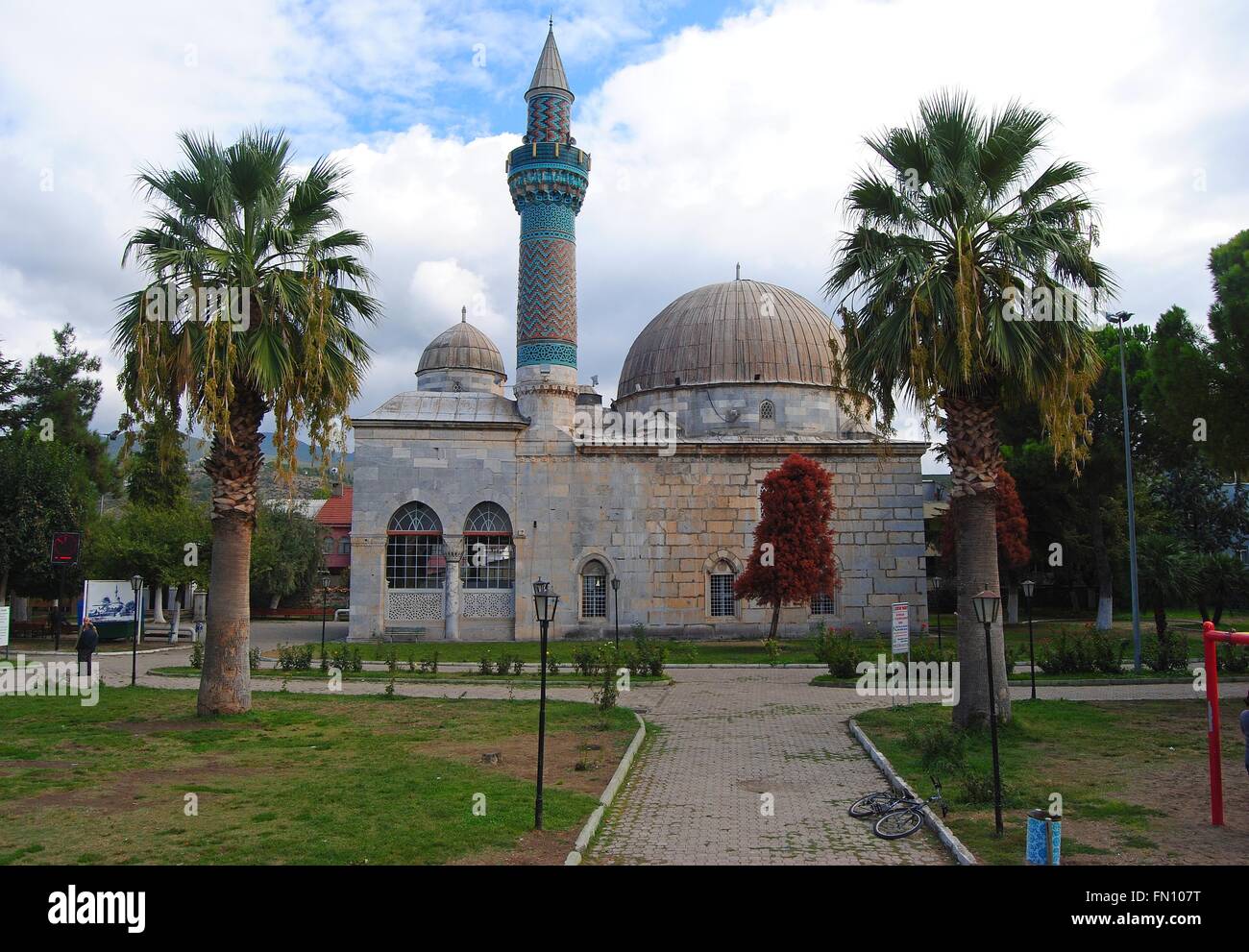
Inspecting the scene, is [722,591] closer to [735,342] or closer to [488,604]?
[488,604]

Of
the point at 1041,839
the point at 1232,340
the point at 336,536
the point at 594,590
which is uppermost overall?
the point at 1232,340

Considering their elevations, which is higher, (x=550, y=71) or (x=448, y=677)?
(x=550, y=71)

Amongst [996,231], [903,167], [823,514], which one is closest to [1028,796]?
[996,231]

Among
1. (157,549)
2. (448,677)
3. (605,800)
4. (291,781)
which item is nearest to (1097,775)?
(605,800)

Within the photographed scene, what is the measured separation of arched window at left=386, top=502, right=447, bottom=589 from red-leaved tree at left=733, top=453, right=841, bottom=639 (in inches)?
421

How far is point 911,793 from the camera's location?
10594 mm

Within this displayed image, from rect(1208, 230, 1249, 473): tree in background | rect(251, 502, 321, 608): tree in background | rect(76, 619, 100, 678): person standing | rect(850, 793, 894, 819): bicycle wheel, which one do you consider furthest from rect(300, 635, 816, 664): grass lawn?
rect(251, 502, 321, 608): tree in background

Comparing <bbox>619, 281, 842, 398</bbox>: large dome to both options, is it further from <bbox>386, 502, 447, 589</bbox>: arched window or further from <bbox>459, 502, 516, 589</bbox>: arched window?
<bbox>386, 502, 447, 589</bbox>: arched window

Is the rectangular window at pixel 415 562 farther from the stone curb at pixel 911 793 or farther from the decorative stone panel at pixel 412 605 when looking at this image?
the stone curb at pixel 911 793

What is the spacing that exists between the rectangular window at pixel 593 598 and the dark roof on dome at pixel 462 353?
15.5m

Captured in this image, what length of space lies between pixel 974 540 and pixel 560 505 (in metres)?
20.8

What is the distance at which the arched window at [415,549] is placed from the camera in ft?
108

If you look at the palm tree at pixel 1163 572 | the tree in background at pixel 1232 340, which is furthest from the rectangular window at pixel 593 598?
the tree in background at pixel 1232 340
